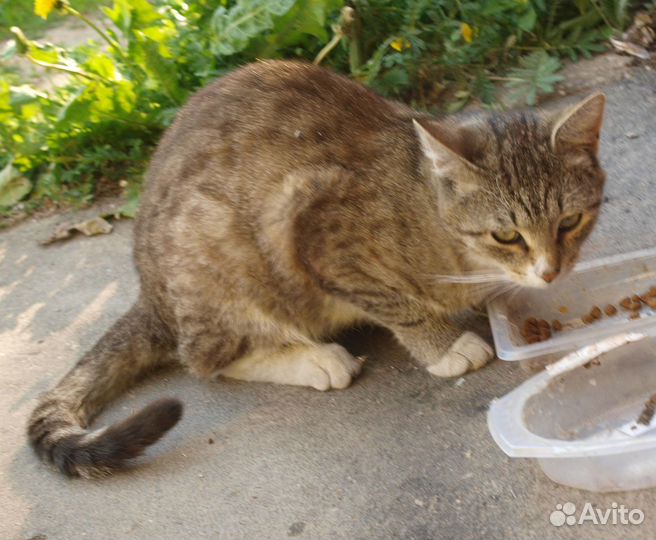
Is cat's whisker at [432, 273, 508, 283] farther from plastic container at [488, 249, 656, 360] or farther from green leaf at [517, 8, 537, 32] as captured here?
green leaf at [517, 8, 537, 32]

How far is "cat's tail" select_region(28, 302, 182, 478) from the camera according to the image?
107 inches

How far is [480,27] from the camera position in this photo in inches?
175

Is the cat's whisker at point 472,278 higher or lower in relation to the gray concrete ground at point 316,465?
higher

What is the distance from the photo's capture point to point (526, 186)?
2.66m

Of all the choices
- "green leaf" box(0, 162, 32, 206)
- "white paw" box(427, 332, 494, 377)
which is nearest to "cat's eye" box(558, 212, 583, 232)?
"white paw" box(427, 332, 494, 377)

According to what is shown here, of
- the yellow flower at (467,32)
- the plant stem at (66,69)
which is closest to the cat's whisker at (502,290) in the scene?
the yellow flower at (467,32)

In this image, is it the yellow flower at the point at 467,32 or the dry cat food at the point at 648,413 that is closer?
the dry cat food at the point at 648,413

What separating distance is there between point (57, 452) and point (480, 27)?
3.01 m

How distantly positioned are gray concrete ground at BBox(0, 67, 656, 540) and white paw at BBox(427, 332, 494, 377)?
4 centimetres

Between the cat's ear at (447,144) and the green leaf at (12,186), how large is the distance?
2863 mm

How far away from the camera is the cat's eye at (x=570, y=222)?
8.91ft

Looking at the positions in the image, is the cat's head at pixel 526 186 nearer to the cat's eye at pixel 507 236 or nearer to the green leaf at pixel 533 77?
the cat's eye at pixel 507 236

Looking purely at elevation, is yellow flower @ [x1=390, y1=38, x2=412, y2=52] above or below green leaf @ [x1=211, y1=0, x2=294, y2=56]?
below

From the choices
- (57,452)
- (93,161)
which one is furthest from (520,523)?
(93,161)
